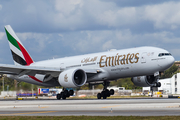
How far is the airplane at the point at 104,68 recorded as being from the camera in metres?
37.8

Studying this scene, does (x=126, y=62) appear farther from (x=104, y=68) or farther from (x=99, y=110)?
(x=99, y=110)

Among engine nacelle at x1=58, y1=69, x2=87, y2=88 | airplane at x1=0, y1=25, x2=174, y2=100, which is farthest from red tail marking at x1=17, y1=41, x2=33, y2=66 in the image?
engine nacelle at x1=58, y1=69, x2=87, y2=88

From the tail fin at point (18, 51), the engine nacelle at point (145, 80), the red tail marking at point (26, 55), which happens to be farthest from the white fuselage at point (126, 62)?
the tail fin at point (18, 51)

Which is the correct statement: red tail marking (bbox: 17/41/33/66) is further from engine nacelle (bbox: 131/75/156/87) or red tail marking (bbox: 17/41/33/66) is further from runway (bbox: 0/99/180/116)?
runway (bbox: 0/99/180/116)

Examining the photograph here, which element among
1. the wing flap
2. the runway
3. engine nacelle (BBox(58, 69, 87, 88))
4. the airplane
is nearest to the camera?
the runway

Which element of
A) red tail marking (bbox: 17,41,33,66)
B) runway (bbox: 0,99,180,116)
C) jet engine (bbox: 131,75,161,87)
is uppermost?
red tail marking (bbox: 17,41,33,66)

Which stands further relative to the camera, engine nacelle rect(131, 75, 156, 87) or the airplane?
engine nacelle rect(131, 75, 156, 87)

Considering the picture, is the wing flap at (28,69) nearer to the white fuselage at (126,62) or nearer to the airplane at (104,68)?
the airplane at (104,68)

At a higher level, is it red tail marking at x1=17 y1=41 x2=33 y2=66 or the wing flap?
red tail marking at x1=17 y1=41 x2=33 y2=66

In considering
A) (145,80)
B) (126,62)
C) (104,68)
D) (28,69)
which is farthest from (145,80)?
(28,69)

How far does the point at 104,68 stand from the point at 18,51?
A: 17006 mm

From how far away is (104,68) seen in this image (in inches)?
1630

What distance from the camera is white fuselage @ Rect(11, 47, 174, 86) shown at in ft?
123

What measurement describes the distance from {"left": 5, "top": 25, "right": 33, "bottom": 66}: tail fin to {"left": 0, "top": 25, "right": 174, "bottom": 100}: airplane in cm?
437
